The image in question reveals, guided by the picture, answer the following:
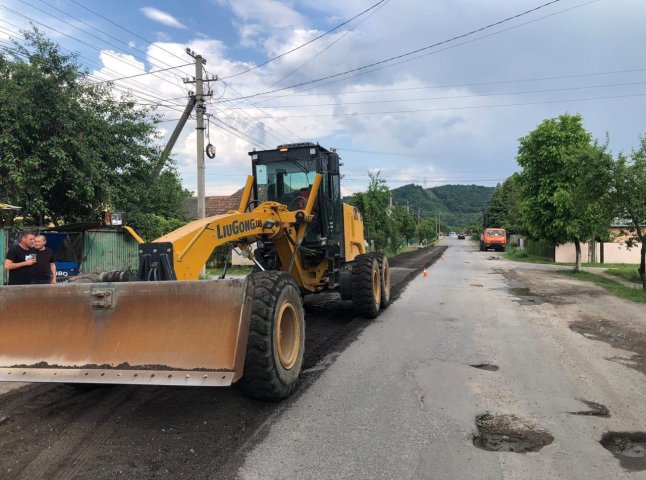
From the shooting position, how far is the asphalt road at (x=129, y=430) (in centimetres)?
371

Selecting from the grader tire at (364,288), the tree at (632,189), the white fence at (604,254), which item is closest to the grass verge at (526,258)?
the white fence at (604,254)

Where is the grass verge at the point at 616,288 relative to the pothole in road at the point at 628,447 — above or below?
below

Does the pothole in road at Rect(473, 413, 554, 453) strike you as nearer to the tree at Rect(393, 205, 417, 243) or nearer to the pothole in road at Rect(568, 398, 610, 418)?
the pothole in road at Rect(568, 398, 610, 418)

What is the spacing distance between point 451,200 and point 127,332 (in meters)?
181

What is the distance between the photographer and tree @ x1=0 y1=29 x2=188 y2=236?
13.0 metres

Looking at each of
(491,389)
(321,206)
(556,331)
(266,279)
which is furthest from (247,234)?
(556,331)

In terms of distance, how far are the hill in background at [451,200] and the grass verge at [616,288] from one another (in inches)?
5311

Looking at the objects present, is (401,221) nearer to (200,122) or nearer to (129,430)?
(200,122)

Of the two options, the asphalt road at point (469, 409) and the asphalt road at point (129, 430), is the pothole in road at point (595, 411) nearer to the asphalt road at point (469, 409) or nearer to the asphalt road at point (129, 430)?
the asphalt road at point (469, 409)

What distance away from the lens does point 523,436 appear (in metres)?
4.30

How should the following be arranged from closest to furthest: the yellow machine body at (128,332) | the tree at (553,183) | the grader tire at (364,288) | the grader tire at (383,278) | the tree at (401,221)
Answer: the yellow machine body at (128,332)
the grader tire at (364,288)
the grader tire at (383,278)
the tree at (553,183)
the tree at (401,221)

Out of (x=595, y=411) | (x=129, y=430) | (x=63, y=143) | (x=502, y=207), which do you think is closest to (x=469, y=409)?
A: (x=595, y=411)

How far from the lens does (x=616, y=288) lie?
15.6m

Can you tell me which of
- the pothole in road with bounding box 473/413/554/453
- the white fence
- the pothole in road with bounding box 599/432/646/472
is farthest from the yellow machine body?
the white fence
